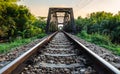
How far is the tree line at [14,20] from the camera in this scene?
27925 millimetres

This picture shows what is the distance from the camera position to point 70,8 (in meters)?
41.4

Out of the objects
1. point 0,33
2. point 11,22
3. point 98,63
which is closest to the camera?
point 98,63

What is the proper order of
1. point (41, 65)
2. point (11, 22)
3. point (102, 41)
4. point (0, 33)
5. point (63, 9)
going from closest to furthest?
point (41, 65)
point (102, 41)
point (0, 33)
point (11, 22)
point (63, 9)

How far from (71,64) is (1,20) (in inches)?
911

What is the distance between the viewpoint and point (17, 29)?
30.3 m

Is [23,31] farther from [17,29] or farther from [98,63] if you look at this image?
[98,63]

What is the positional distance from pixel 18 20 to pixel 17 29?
980 mm

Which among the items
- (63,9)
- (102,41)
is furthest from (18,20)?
(102,41)

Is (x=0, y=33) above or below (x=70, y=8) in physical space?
below

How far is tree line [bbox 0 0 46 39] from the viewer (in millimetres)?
27925

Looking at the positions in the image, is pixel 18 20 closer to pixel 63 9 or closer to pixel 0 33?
pixel 0 33

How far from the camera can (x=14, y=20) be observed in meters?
30.0

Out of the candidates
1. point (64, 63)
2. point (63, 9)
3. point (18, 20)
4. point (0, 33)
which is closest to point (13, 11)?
point (18, 20)

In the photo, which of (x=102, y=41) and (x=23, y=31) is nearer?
(x=102, y=41)
